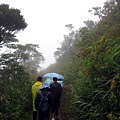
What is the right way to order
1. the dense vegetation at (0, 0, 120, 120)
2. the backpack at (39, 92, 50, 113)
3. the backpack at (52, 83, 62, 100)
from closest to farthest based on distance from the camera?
the backpack at (39, 92, 50, 113)
the dense vegetation at (0, 0, 120, 120)
the backpack at (52, 83, 62, 100)

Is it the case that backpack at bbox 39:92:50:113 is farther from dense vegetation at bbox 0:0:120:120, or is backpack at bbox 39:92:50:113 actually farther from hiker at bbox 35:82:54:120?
dense vegetation at bbox 0:0:120:120

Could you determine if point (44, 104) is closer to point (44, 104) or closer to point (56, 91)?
→ point (44, 104)

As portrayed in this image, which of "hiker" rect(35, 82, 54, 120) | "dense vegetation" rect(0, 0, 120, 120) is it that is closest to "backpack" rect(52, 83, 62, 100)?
"dense vegetation" rect(0, 0, 120, 120)

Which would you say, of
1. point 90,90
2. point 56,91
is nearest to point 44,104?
point 56,91

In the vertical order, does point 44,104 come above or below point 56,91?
below

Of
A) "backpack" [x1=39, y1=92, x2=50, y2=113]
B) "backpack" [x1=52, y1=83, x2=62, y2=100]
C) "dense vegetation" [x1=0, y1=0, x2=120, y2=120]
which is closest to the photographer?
"backpack" [x1=39, y1=92, x2=50, y2=113]

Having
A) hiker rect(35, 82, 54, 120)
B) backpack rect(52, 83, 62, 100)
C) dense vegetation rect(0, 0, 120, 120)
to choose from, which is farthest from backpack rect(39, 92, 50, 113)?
backpack rect(52, 83, 62, 100)

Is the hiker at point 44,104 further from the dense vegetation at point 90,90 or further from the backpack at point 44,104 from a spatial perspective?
the dense vegetation at point 90,90

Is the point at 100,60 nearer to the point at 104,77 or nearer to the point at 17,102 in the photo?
the point at 104,77

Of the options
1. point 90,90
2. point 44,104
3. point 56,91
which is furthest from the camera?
point 90,90

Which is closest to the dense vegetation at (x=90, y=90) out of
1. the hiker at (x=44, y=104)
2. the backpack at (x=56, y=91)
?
the backpack at (x=56, y=91)

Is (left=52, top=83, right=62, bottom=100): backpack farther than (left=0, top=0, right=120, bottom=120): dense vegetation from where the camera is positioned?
Yes

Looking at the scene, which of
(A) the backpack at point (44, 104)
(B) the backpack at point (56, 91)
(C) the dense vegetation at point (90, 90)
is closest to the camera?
(A) the backpack at point (44, 104)

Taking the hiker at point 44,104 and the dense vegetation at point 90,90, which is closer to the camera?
the hiker at point 44,104
